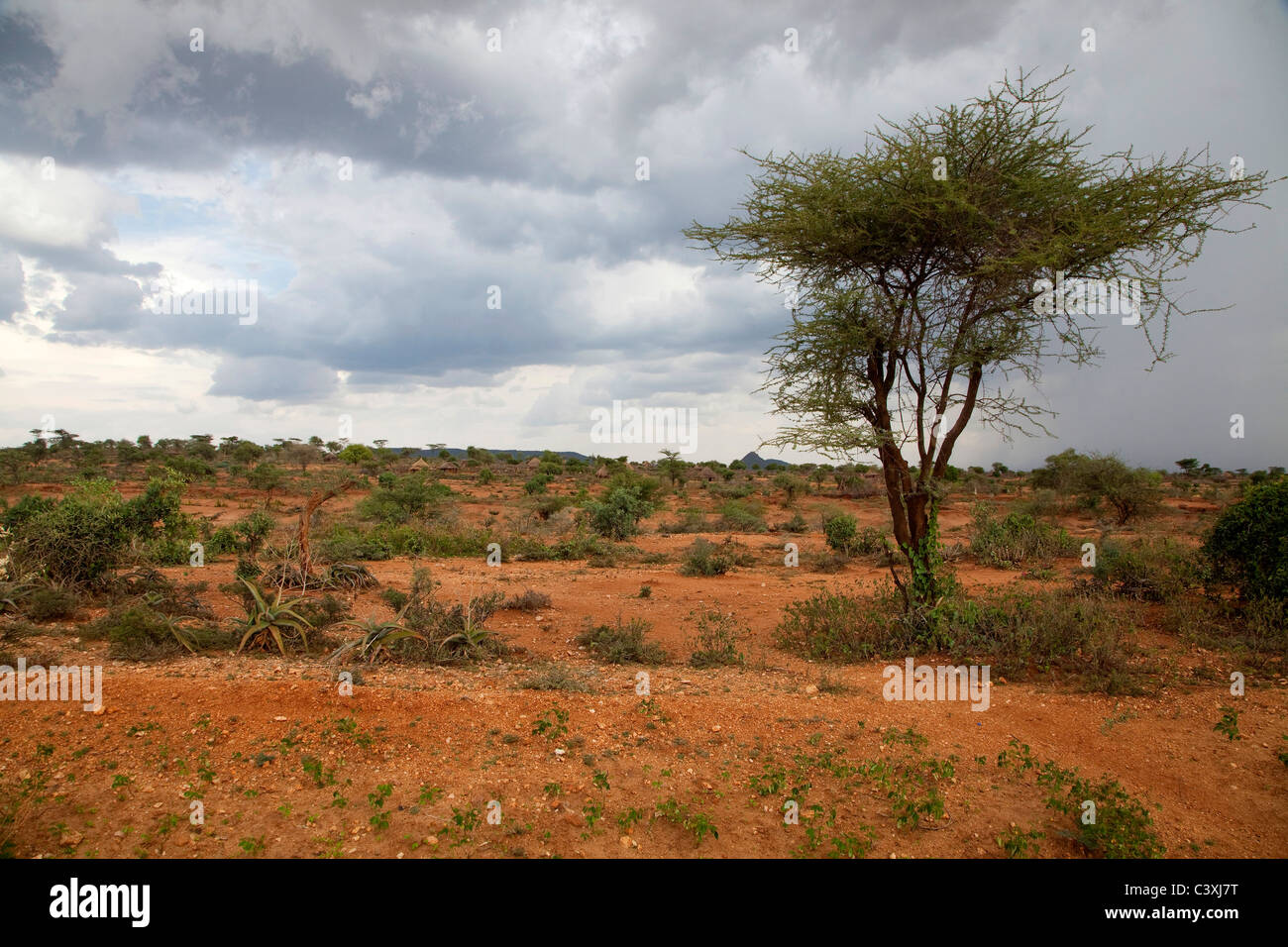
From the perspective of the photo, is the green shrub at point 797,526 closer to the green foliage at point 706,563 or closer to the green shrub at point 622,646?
the green foliage at point 706,563

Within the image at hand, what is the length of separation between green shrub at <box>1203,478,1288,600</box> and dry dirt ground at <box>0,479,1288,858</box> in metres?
1.53

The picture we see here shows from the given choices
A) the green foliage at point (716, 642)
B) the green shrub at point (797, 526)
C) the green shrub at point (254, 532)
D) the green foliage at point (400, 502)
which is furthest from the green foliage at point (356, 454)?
the green foliage at point (716, 642)

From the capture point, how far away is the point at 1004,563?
1299 cm

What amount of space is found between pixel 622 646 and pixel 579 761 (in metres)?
2.79

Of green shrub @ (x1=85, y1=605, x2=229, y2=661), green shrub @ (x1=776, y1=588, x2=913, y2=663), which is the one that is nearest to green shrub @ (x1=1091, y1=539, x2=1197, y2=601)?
green shrub @ (x1=776, y1=588, x2=913, y2=663)

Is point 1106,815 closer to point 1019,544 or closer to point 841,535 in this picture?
point 1019,544

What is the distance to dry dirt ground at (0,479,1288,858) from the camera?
3523 millimetres

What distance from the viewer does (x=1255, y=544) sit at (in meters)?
7.53

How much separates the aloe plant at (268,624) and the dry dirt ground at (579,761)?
0.30 m

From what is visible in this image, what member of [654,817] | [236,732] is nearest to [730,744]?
[654,817]

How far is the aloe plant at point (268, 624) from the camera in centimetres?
646

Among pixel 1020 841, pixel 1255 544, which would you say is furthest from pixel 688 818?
pixel 1255 544

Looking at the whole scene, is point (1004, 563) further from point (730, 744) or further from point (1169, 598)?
point (730, 744)
